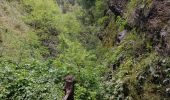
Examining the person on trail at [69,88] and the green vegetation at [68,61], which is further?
the person on trail at [69,88]

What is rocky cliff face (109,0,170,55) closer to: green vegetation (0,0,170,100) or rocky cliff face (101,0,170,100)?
rocky cliff face (101,0,170,100)

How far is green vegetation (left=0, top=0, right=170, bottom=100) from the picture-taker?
11.3m

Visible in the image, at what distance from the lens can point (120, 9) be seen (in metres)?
21.5

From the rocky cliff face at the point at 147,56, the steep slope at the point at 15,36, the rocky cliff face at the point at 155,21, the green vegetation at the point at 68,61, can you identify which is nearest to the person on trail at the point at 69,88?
the green vegetation at the point at 68,61

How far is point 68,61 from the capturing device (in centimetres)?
1920

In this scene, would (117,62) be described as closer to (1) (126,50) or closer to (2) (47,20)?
(1) (126,50)

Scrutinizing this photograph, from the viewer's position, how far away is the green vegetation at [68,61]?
37.0ft

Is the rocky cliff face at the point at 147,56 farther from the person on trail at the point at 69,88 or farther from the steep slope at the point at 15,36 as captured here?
the steep slope at the point at 15,36

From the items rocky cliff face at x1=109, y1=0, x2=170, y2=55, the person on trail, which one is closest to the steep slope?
the person on trail

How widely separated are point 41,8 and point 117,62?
14.0m

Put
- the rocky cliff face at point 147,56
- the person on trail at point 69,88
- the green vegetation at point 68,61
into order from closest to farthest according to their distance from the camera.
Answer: the rocky cliff face at point 147,56 → the green vegetation at point 68,61 → the person on trail at point 69,88

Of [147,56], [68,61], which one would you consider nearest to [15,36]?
[68,61]

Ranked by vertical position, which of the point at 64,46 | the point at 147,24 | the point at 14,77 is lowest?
the point at 64,46

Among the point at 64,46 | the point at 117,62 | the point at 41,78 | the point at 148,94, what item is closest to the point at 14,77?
the point at 41,78
